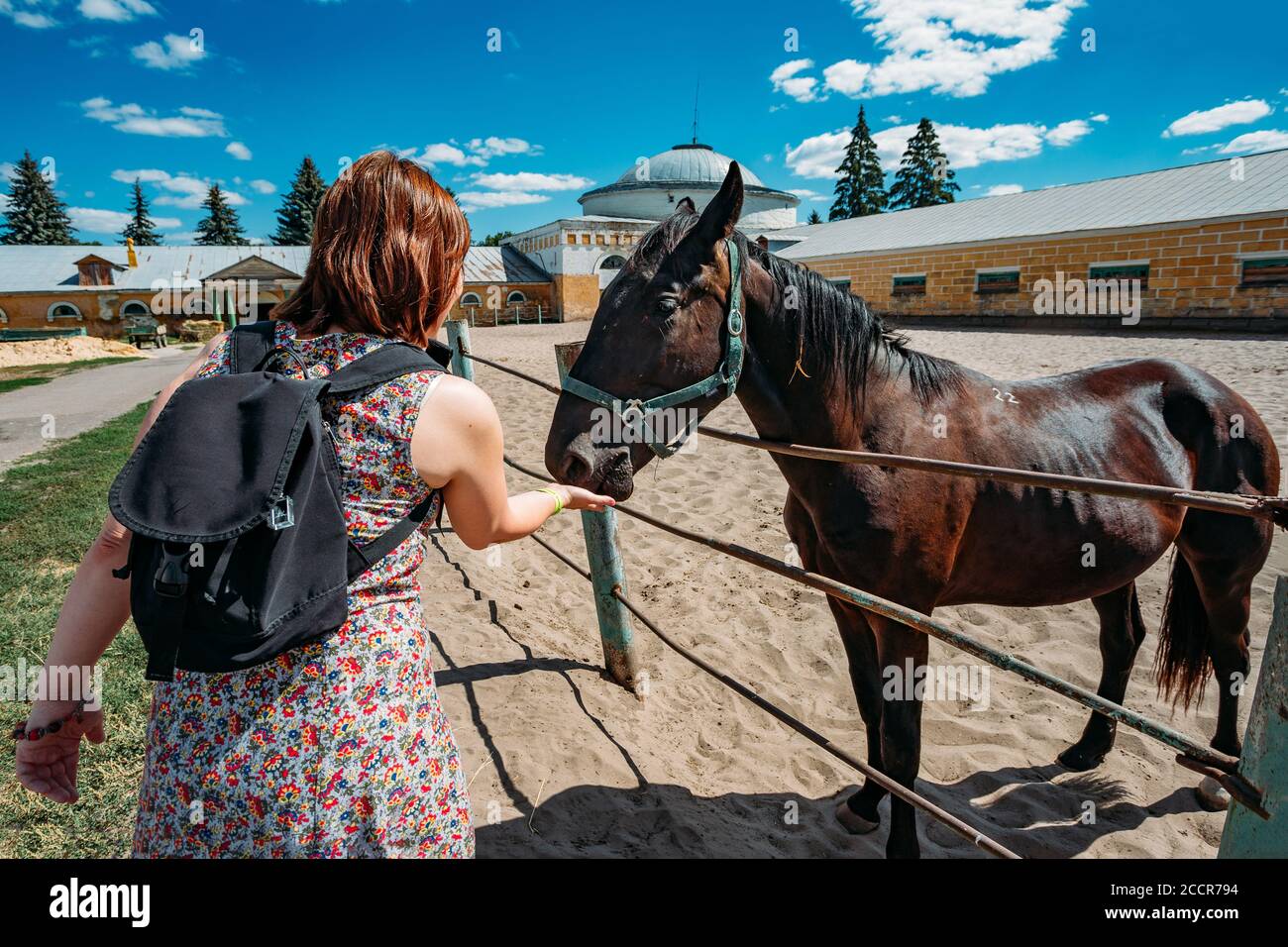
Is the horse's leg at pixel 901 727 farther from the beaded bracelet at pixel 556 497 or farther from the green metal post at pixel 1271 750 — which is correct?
the beaded bracelet at pixel 556 497

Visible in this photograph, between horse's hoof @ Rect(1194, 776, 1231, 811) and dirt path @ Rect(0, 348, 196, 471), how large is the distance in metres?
11.5

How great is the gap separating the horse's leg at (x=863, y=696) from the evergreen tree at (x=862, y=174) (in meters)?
49.8

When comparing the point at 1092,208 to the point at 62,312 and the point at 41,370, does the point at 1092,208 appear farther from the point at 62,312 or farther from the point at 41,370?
the point at 62,312

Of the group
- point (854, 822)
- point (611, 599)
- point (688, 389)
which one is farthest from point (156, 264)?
point (854, 822)

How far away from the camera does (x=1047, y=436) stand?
256 cm

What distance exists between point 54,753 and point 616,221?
34.7m

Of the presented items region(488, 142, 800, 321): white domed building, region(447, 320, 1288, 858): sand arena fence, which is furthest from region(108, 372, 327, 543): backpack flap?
region(488, 142, 800, 321): white domed building

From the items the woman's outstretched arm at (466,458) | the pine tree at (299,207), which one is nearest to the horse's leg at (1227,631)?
the woman's outstretched arm at (466,458)

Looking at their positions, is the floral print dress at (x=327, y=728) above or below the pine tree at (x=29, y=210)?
below

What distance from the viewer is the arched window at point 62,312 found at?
34.2 metres

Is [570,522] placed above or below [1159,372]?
below
